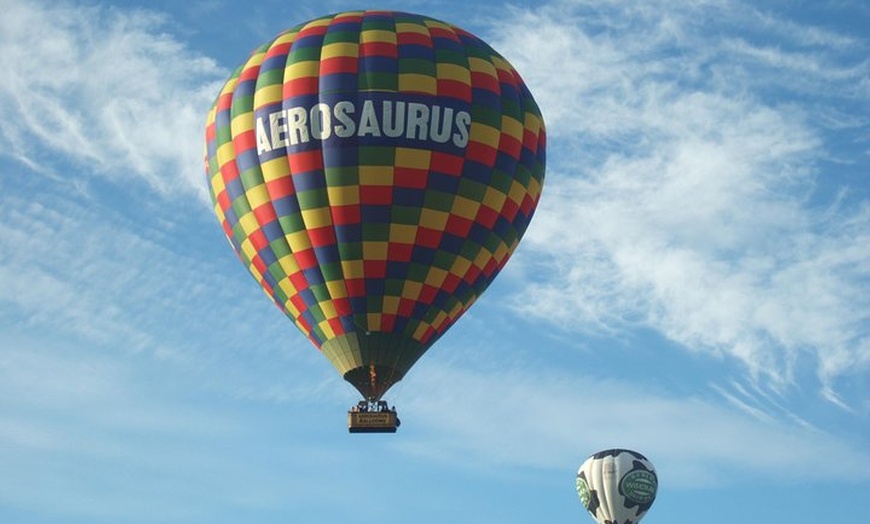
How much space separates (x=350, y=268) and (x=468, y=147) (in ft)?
12.0

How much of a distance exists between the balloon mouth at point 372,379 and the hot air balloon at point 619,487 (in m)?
14.7

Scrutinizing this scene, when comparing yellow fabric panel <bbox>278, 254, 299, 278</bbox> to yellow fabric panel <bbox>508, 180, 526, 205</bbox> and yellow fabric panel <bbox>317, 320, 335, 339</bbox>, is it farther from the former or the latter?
yellow fabric panel <bbox>508, 180, 526, 205</bbox>

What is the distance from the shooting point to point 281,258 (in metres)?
39.7

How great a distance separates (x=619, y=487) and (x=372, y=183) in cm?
1698

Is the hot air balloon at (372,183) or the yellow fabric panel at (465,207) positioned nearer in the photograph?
the hot air balloon at (372,183)

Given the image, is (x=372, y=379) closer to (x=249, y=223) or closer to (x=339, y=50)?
(x=249, y=223)

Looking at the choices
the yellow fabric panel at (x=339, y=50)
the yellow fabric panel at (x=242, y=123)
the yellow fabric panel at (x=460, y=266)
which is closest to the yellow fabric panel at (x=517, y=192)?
the yellow fabric panel at (x=460, y=266)

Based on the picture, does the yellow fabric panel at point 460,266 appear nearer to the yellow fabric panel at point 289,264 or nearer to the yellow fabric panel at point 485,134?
the yellow fabric panel at point 485,134

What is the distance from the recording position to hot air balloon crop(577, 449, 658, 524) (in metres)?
52.1

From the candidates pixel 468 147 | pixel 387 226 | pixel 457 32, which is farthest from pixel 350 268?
pixel 457 32

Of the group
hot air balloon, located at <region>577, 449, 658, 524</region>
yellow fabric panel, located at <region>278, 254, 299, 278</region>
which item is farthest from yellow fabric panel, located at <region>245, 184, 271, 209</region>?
hot air balloon, located at <region>577, 449, 658, 524</region>

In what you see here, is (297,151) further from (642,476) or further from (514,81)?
(642,476)

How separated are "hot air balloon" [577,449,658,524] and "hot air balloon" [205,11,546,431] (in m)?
13.8

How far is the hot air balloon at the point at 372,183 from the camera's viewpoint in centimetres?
3903
